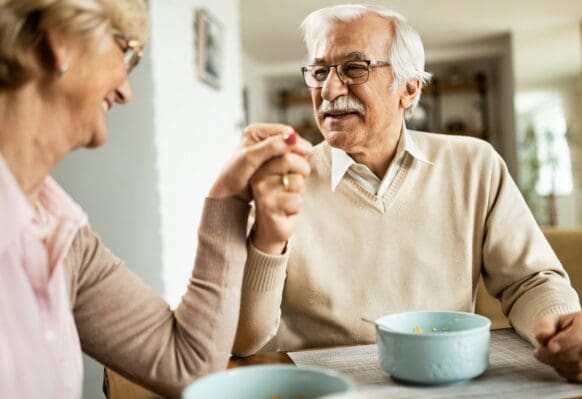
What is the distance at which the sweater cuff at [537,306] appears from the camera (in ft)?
3.74

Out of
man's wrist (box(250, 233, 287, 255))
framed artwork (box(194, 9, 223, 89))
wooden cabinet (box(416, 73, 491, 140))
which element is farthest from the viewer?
wooden cabinet (box(416, 73, 491, 140))

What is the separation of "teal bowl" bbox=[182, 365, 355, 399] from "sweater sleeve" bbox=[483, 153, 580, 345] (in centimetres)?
66

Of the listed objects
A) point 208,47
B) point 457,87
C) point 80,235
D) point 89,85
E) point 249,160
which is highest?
point 208,47

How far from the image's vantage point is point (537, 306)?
1178mm

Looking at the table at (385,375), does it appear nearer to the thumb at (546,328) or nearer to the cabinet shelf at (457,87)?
the thumb at (546,328)

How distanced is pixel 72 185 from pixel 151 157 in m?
0.39

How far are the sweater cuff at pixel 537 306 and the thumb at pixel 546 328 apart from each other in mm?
138

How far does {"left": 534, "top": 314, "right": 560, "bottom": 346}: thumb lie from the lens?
0.93 meters

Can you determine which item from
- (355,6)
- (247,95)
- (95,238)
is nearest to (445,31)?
(247,95)

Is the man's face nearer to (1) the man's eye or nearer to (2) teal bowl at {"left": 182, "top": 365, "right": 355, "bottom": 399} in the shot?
(1) the man's eye

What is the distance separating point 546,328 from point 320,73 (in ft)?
2.72

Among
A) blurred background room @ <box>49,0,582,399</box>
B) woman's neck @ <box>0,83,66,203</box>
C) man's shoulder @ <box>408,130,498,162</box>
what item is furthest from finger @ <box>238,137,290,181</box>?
blurred background room @ <box>49,0,582,399</box>

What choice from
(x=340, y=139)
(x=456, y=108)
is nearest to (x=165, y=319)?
(x=340, y=139)

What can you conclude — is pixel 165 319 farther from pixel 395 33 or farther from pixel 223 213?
pixel 395 33
